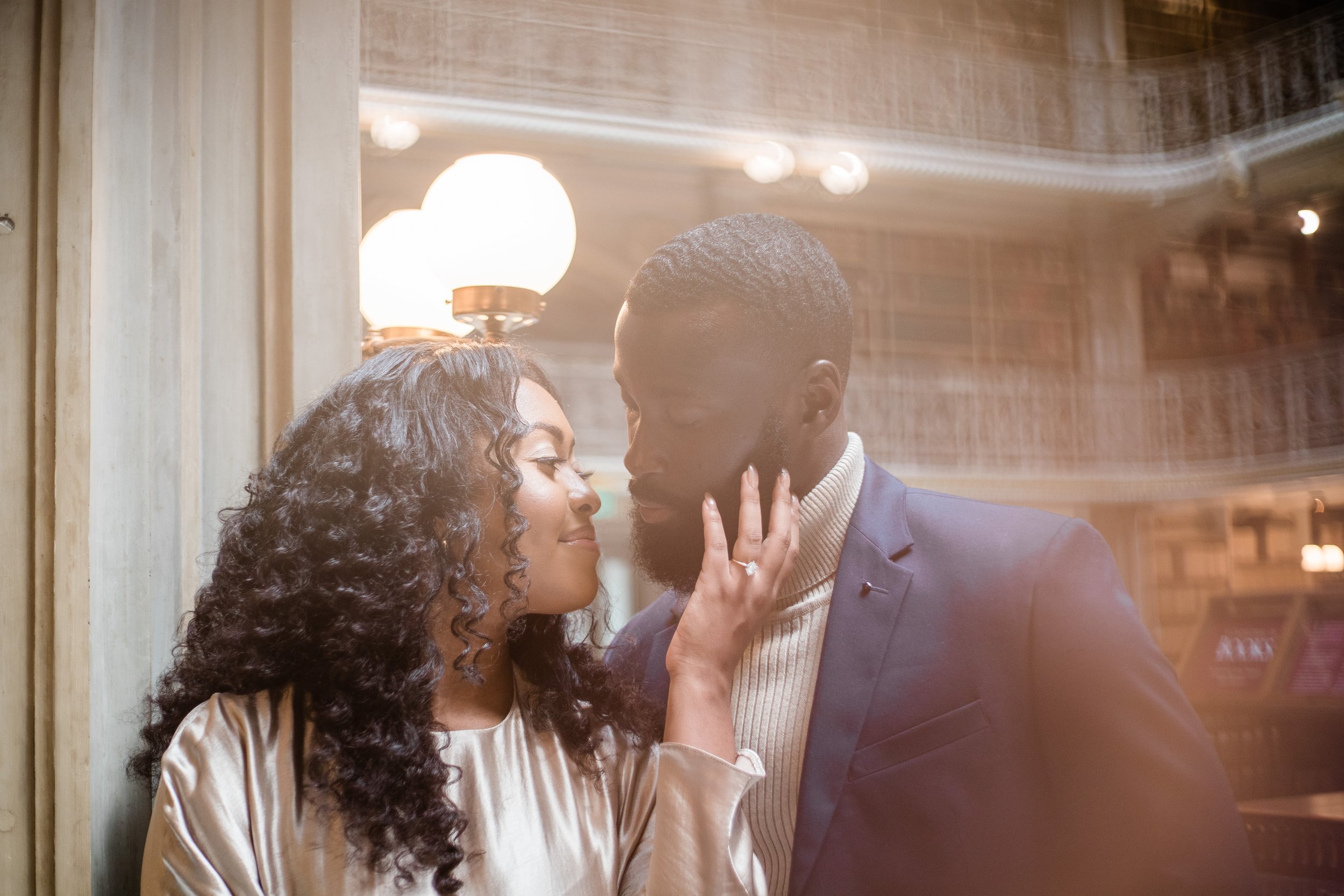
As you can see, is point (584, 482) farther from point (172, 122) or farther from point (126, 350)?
point (172, 122)

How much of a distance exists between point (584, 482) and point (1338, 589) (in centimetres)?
104

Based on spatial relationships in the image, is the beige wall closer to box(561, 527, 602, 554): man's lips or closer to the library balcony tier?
the library balcony tier

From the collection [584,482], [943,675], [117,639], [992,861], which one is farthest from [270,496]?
[992,861]

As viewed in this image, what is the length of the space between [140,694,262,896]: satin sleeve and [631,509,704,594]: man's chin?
1.99ft

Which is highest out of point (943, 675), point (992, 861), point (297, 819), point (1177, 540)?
point (1177, 540)

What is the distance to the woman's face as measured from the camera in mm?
1296

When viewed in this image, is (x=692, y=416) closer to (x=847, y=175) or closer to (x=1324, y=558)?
(x=847, y=175)

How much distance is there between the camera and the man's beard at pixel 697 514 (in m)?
1.38

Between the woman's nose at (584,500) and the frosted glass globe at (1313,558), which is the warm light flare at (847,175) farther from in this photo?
the frosted glass globe at (1313,558)

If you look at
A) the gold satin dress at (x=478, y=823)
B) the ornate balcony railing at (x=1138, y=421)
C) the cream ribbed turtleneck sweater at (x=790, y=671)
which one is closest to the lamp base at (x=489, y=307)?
the ornate balcony railing at (x=1138, y=421)

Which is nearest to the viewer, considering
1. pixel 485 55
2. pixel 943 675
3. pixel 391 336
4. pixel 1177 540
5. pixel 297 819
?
pixel 297 819

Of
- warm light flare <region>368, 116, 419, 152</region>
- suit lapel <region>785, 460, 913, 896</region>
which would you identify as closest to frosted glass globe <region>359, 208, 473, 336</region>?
warm light flare <region>368, 116, 419, 152</region>

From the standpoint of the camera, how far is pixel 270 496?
4.35 feet

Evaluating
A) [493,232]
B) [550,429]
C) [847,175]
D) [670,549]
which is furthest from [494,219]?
[670,549]
